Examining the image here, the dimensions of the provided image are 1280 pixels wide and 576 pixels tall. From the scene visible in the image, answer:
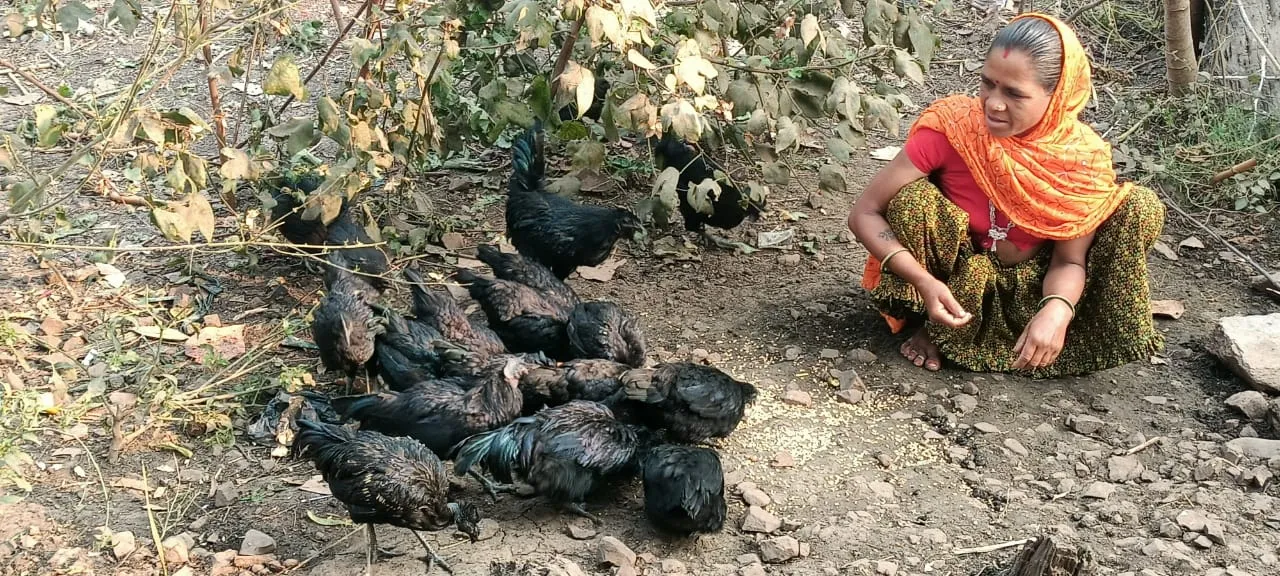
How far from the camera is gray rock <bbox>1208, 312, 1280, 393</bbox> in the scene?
436 cm

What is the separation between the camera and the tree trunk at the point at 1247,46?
241 inches

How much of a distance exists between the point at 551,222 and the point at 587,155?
50 cm

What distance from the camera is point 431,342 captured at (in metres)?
4.28

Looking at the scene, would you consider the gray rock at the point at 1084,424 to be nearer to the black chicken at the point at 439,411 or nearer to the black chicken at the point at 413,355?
the black chicken at the point at 439,411

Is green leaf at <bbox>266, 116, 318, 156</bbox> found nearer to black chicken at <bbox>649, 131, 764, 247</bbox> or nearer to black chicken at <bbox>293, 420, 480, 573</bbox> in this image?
black chicken at <bbox>293, 420, 480, 573</bbox>

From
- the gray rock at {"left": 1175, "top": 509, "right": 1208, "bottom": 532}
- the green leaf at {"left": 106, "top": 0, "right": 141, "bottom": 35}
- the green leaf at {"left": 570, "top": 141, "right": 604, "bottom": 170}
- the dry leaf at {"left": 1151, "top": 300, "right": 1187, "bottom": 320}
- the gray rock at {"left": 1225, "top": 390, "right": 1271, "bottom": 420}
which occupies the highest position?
the green leaf at {"left": 106, "top": 0, "right": 141, "bottom": 35}

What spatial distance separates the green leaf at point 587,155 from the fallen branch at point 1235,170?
3455mm

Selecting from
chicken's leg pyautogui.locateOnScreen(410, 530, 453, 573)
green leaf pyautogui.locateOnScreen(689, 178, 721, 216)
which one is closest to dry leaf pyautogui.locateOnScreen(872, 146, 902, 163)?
green leaf pyautogui.locateOnScreen(689, 178, 721, 216)

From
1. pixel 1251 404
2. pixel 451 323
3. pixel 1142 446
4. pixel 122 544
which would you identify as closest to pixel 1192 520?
pixel 1142 446

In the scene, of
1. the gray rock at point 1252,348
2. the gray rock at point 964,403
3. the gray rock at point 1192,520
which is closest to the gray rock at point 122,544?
the gray rock at point 964,403

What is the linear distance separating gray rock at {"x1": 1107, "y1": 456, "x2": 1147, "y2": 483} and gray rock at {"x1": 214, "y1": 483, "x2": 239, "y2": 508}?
10.3 feet

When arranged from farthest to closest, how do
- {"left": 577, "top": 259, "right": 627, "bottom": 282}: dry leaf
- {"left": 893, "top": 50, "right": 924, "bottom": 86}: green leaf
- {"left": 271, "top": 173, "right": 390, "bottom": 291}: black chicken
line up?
{"left": 577, "top": 259, "right": 627, "bottom": 282}: dry leaf
{"left": 271, "top": 173, "right": 390, "bottom": 291}: black chicken
{"left": 893, "top": 50, "right": 924, "bottom": 86}: green leaf

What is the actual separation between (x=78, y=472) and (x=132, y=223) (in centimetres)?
204

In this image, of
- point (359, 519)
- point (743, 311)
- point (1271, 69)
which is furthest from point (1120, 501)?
point (1271, 69)
